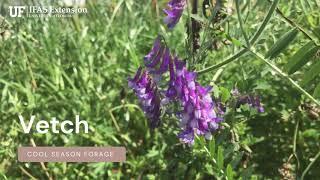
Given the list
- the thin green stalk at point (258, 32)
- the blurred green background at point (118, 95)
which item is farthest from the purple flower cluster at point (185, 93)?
the blurred green background at point (118, 95)

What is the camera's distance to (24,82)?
2.60 meters

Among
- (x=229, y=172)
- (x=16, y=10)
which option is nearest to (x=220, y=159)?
(x=229, y=172)

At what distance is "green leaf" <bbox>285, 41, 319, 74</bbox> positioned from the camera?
1438 millimetres

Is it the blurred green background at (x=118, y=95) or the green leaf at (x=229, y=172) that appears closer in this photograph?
the green leaf at (x=229, y=172)

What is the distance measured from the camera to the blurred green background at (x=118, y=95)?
214 centimetres

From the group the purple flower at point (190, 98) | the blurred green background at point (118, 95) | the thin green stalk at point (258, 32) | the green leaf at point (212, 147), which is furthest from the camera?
the blurred green background at point (118, 95)

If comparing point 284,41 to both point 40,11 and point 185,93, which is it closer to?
point 185,93

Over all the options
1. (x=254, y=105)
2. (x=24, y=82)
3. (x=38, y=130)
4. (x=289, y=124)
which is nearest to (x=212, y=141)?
(x=254, y=105)

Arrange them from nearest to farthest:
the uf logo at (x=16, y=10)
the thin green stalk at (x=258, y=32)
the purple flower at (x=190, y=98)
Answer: the thin green stalk at (x=258, y=32) → the purple flower at (x=190, y=98) → the uf logo at (x=16, y=10)

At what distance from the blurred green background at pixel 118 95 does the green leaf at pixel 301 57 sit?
13.5 inches

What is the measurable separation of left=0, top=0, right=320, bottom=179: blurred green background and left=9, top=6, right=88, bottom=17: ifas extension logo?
0.16 ft

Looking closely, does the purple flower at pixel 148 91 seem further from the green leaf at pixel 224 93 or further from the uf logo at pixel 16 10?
the uf logo at pixel 16 10

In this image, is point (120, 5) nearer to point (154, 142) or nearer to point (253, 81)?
point (154, 142)

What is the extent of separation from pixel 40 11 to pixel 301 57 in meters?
1.45
